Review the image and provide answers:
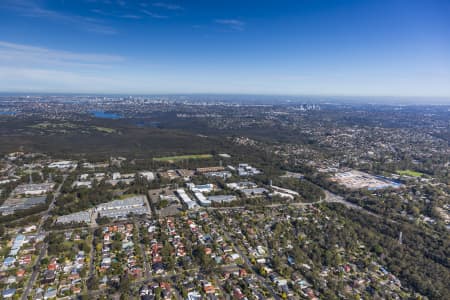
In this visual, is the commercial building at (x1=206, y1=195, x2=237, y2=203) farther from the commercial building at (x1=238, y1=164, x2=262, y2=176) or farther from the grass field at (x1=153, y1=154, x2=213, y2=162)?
the grass field at (x1=153, y1=154, x2=213, y2=162)

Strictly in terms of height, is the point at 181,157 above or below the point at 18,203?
above

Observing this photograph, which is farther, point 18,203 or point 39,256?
point 18,203

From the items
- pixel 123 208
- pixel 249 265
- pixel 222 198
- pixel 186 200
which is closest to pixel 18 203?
pixel 123 208

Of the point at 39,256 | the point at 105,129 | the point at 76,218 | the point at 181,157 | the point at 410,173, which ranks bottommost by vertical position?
the point at 39,256

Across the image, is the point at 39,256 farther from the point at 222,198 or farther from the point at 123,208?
the point at 222,198

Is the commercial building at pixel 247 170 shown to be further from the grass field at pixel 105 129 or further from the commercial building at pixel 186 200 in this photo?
the grass field at pixel 105 129

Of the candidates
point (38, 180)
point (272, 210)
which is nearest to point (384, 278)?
point (272, 210)

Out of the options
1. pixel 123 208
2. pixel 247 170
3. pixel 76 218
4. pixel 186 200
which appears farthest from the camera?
pixel 247 170

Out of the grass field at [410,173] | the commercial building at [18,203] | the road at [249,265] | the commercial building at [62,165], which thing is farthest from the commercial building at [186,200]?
the grass field at [410,173]

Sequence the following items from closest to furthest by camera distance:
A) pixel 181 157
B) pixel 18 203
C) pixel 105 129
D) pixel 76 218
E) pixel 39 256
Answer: pixel 39 256 → pixel 76 218 → pixel 18 203 → pixel 181 157 → pixel 105 129

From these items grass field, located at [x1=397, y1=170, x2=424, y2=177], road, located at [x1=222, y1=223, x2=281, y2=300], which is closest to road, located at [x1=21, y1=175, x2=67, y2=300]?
road, located at [x1=222, y1=223, x2=281, y2=300]

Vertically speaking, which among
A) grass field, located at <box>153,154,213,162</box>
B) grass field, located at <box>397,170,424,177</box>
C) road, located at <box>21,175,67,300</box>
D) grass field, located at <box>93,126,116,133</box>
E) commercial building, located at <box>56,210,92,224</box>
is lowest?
road, located at <box>21,175,67,300</box>

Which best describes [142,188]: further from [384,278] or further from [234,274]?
[384,278]
